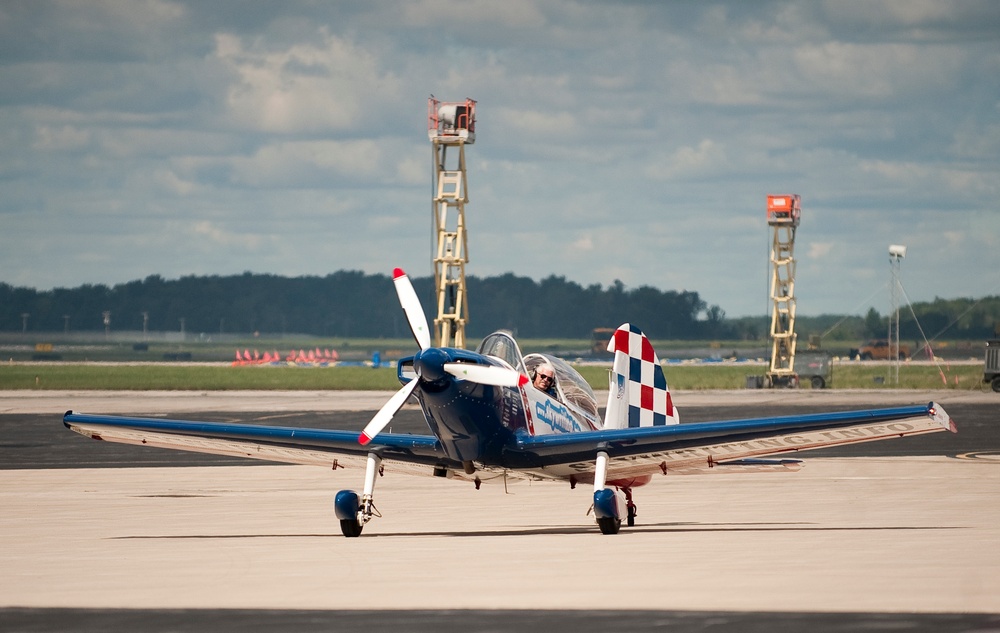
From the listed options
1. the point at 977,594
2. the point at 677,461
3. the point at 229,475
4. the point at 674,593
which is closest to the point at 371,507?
the point at 677,461

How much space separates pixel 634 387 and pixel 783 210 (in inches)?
2731

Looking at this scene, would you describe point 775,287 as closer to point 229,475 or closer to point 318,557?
point 229,475

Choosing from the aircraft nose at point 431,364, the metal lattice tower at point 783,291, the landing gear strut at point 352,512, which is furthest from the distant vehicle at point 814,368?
the aircraft nose at point 431,364

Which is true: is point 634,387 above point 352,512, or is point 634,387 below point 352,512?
above

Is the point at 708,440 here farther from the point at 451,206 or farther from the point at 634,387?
the point at 451,206

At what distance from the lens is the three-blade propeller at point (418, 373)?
16328 millimetres

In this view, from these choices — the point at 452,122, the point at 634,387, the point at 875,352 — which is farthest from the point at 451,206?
the point at 875,352

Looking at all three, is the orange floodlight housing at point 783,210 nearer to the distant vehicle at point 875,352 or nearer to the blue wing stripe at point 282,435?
the blue wing stripe at point 282,435

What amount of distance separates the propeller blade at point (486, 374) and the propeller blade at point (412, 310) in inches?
34.9

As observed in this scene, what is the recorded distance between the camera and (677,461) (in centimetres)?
1822

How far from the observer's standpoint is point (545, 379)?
61.7 feet

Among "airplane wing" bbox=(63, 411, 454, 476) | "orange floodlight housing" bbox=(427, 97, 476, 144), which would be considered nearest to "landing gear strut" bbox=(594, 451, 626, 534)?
"airplane wing" bbox=(63, 411, 454, 476)

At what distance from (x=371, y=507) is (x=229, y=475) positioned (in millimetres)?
13158

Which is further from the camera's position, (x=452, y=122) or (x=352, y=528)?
(x=452, y=122)
